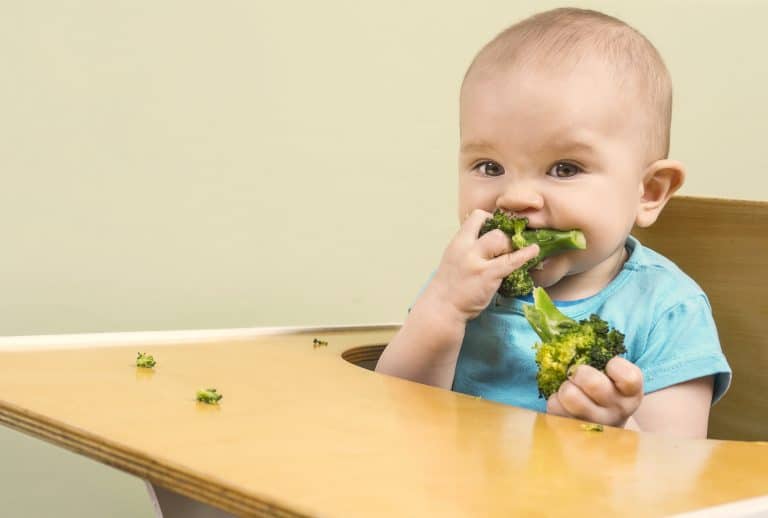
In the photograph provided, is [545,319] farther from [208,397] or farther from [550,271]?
[208,397]

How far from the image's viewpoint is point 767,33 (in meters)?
2.43

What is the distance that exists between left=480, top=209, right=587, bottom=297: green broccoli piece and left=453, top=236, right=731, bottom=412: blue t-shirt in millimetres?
75

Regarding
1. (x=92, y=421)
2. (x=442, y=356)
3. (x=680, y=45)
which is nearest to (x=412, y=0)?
(x=680, y=45)

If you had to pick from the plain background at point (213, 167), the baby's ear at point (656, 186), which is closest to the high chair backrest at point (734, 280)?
the baby's ear at point (656, 186)

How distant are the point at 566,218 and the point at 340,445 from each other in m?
0.49

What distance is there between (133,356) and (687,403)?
1.75 ft

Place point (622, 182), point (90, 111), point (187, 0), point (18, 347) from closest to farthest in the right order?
point (18, 347) < point (622, 182) < point (90, 111) < point (187, 0)

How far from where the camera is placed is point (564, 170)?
3.82 feet

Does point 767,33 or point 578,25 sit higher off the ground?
point 767,33

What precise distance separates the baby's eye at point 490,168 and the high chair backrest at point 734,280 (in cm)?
34

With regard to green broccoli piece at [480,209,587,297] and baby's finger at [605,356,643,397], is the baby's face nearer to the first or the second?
green broccoli piece at [480,209,587,297]

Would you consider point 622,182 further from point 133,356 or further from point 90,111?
point 90,111

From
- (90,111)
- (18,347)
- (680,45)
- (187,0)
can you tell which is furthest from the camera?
(680,45)

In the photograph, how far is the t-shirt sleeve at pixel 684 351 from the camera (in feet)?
3.70
